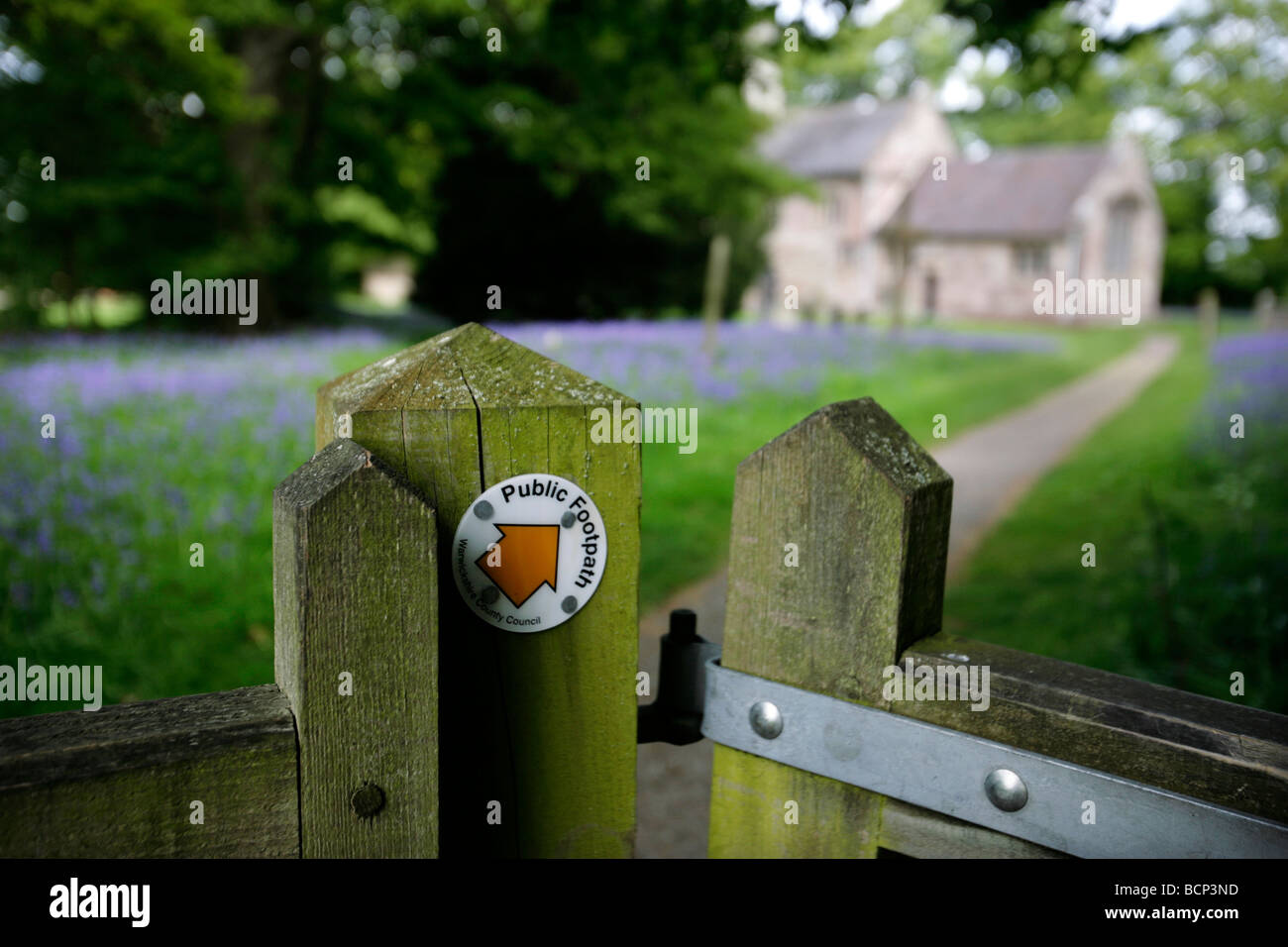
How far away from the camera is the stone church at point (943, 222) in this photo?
39062 millimetres

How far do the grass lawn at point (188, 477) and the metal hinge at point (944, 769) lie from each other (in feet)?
10.7

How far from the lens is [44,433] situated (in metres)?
6.89

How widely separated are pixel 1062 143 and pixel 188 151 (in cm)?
4369

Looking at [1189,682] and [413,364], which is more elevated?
[413,364]

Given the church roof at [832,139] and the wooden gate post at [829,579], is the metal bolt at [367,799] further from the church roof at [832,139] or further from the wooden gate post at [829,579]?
the church roof at [832,139]

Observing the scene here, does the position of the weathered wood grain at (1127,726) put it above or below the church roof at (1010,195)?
below

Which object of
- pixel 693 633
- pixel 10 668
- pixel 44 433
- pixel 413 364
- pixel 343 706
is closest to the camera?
pixel 343 706

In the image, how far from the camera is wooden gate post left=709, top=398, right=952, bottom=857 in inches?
44.9

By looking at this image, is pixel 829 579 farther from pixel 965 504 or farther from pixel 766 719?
pixel 965 504

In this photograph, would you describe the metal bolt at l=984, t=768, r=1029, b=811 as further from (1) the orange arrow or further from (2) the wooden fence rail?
(1) the orange arrow

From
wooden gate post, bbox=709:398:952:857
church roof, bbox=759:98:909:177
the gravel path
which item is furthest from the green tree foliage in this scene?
wooden gate post, bbox=709:398:952:857

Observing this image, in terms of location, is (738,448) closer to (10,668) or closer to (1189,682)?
(1189,682)

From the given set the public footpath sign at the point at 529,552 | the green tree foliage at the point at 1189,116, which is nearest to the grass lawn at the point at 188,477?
the public footpath sign at the point at 529,552

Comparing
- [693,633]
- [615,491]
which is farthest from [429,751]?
[693,633]
